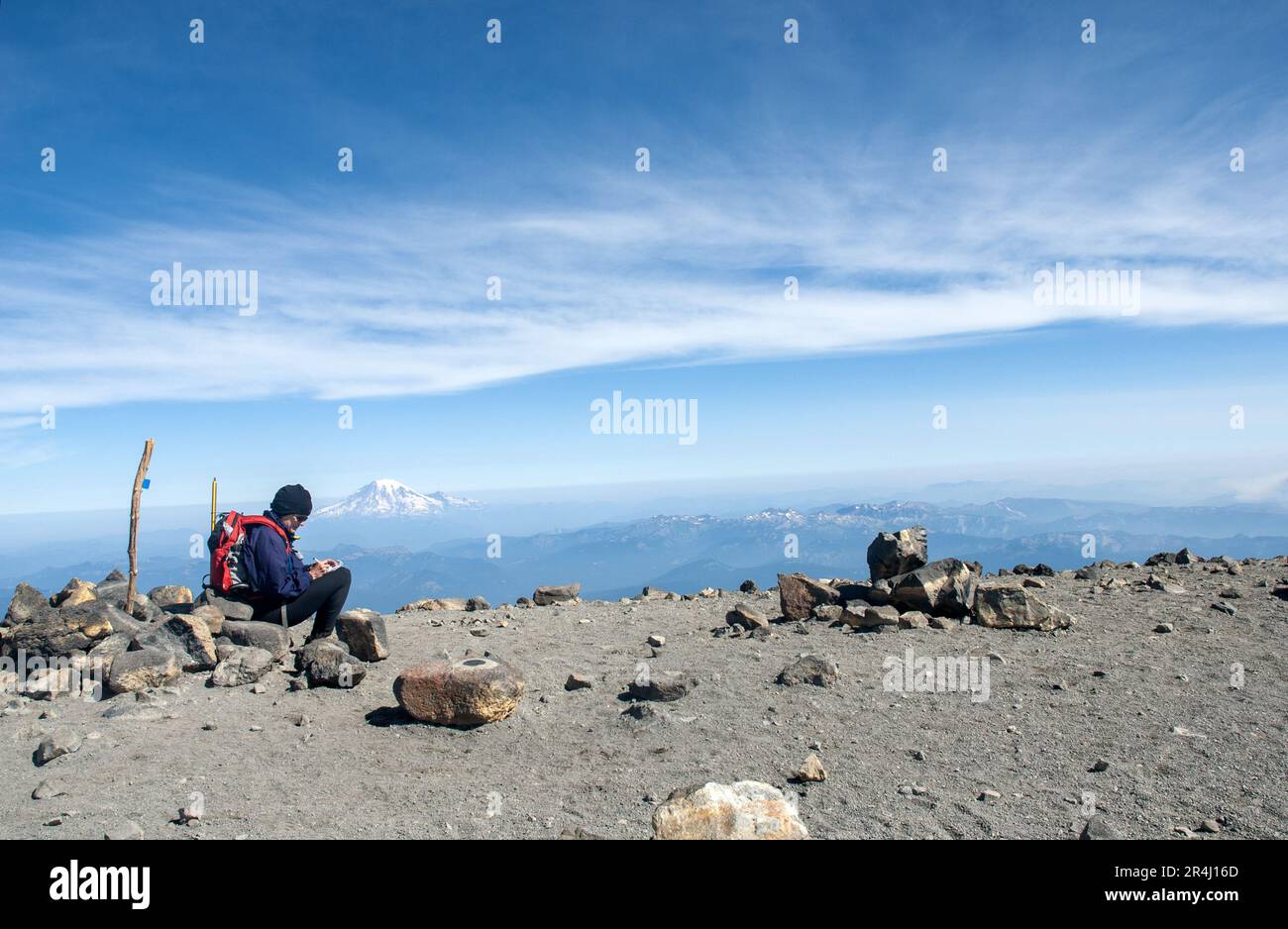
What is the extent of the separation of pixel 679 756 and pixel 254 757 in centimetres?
448

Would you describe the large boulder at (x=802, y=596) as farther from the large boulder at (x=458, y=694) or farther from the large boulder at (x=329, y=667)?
the large boulder at (x=329, y=667)

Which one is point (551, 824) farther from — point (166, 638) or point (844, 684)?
point (166, 638)

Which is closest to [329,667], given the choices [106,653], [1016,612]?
[106,653]

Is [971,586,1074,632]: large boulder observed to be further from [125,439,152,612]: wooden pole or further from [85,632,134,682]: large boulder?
[125,439,152,612]: wooden pole

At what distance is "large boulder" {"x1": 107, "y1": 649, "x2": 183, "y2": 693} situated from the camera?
8945mm

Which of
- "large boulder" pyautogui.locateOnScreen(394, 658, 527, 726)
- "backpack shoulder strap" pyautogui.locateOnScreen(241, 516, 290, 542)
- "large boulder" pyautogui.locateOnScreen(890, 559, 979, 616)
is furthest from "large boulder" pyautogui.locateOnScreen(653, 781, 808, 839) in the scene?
"backpack shoulder strap" pyautogui.locateOnScreen(241, 516, 290, 542)

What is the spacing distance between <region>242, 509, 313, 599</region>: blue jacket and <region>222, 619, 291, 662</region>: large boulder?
0.52 meters

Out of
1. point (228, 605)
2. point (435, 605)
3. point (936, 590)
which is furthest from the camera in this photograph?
point (435, 605)

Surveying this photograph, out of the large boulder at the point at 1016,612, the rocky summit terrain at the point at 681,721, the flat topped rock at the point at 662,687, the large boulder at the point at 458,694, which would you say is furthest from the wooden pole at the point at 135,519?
the large boulder at the point at 1016,612

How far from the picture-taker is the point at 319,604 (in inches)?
425

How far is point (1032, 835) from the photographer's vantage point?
17.8ft

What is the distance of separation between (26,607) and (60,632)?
1223mm

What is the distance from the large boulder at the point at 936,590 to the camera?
11.6 metres

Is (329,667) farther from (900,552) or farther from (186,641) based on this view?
(900,552)
